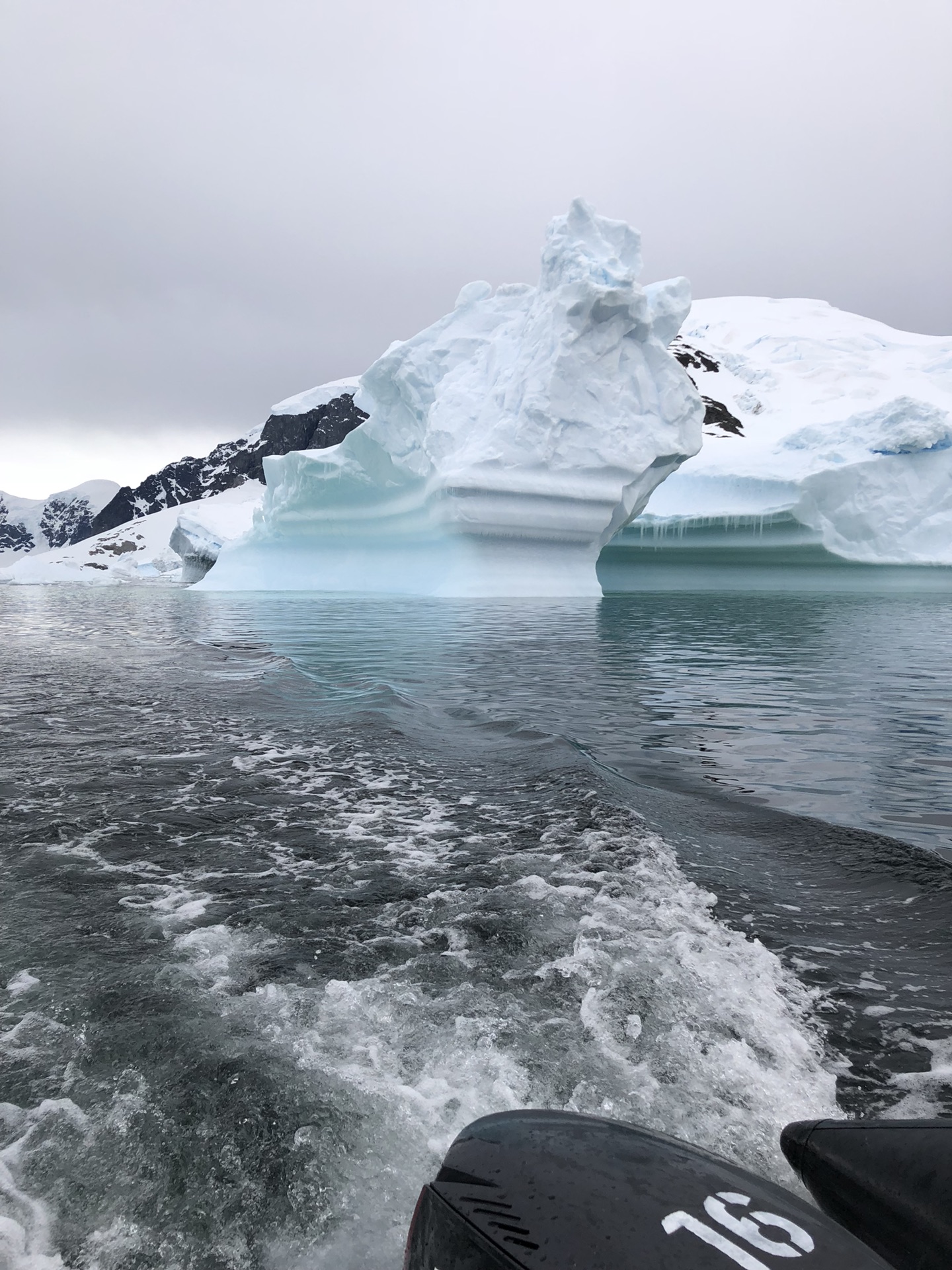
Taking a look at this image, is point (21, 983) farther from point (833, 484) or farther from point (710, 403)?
point (710, 403)

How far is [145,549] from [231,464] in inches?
2356

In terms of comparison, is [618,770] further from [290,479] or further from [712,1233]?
[290,479]

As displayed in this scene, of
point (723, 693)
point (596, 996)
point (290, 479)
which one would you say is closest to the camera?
point (596, 996)

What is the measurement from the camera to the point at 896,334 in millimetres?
45000

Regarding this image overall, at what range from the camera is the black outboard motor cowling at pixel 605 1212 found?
986 millimetres

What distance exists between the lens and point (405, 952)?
2.23m

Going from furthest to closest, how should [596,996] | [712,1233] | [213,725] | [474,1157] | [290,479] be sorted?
1. [290,479]
2. [213,725]
3. [596,996]
4. [474,1157]
5. [712,1233]

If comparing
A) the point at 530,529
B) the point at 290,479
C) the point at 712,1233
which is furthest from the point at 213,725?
the point at 290,479

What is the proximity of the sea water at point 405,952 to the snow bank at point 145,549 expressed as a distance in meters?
31.8

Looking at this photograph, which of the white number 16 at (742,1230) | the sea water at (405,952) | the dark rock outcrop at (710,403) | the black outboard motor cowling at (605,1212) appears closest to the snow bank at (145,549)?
the dark rock outcrop at (710,403)

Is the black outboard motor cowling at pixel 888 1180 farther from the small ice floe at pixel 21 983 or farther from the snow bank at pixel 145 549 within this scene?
the snow bank at pixel 145 549

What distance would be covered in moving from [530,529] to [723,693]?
14430mm

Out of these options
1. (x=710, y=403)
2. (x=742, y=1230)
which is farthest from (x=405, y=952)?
(x=710, y=403)

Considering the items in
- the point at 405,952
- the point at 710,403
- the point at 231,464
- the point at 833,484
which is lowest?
the point at 405,952
